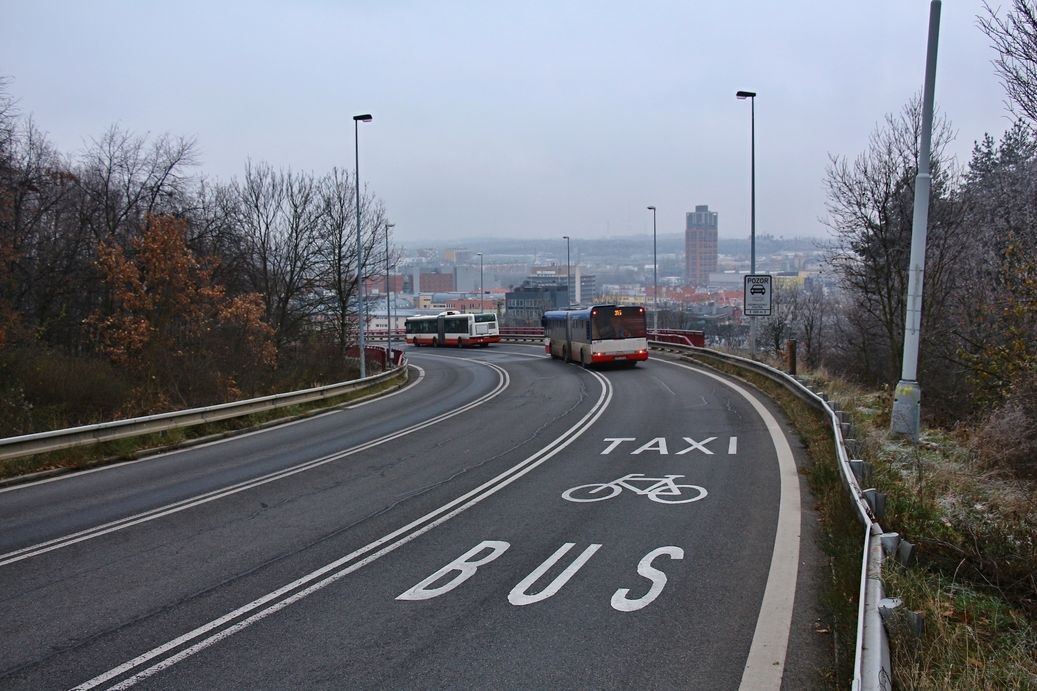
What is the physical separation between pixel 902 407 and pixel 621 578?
8.14 m

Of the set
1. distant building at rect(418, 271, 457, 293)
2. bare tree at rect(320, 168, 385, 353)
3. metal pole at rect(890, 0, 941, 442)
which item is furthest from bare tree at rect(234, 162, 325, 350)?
distant building at rect(418, 271, 457, 293)

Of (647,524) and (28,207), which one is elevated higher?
(28,207)

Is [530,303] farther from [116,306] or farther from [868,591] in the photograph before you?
[868,591]

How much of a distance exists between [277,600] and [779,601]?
3.81 meters

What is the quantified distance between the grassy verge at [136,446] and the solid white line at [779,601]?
10.3 metres

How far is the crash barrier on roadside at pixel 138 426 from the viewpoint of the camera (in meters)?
12.9

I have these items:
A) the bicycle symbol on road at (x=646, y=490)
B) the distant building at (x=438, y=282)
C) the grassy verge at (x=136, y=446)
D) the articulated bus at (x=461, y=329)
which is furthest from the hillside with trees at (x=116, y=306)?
the distant building at (x=438, y=282)

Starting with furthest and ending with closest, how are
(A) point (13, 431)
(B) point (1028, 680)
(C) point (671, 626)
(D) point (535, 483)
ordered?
(A) point (13, 431) < (D) point (535, 483) < (C) point (671, 626) < (B) point (1028, 680)

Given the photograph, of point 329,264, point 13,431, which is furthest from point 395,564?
point 329,264

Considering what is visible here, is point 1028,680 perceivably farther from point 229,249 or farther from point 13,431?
point 229,249

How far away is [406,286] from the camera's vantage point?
7407 inches

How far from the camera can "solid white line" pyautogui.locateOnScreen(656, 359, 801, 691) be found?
5285 millimetres

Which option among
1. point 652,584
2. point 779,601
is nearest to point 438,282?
point 652,584

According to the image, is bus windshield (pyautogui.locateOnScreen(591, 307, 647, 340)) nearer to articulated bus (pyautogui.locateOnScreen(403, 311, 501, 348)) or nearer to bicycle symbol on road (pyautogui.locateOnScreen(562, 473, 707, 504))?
bicycle symbol on road (pyautogui.locateOnScreen(562, 473, 707, 504))
